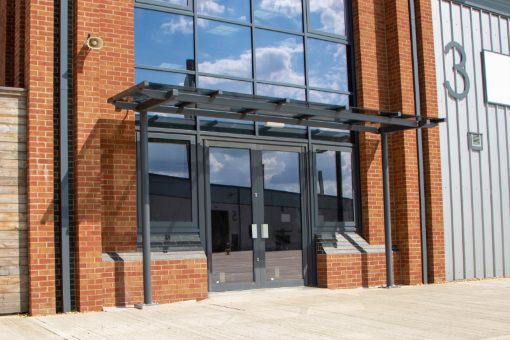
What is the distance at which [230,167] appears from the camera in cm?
1117

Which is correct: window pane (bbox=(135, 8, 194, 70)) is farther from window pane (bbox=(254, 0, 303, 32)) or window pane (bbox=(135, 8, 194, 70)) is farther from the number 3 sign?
the number 3 sign

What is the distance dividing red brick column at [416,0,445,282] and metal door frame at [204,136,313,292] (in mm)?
2563

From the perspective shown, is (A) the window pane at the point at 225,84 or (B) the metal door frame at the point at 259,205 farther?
(A) the window pane at the point at 225,84

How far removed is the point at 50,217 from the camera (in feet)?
29.6

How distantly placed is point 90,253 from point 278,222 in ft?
11.8

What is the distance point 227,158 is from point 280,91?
1.70 m

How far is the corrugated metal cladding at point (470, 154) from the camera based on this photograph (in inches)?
526

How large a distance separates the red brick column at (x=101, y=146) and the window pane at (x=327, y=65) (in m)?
3.65

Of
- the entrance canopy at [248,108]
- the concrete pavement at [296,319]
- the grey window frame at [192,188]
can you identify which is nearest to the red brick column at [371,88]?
the entrance canopy at [248,108]

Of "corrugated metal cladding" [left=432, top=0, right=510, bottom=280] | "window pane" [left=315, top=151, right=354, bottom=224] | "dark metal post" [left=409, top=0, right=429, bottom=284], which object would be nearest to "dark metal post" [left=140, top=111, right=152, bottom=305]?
"window pane" [left=315, top=151, right=354, bottom=224]

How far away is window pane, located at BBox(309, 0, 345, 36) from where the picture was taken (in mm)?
12562

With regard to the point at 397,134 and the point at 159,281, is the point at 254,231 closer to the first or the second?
the point at 159,281

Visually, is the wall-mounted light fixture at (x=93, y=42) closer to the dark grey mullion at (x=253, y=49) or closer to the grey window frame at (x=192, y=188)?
the grey window frame at (x=192, y=188)

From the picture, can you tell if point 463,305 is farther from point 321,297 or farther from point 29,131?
point 29,131
